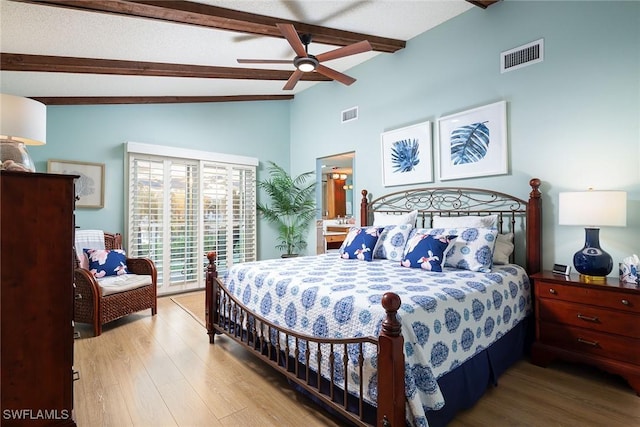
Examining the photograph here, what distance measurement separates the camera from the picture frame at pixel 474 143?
3244 mm

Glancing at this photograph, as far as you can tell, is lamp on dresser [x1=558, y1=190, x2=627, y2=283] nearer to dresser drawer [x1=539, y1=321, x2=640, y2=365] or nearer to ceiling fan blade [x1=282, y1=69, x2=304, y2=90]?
dresser drawer [x1=539, y1=321, x2=640, y2=365]

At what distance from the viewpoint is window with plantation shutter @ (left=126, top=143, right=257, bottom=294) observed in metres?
4.58

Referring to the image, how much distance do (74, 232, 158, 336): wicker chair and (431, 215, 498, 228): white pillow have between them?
11.2 ft

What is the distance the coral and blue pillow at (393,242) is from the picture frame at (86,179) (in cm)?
369

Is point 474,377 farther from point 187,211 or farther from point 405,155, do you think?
point 187,211

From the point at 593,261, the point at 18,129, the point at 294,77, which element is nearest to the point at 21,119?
the point at 18,129

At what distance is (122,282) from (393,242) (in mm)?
3034

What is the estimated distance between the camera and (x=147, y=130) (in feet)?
15.3

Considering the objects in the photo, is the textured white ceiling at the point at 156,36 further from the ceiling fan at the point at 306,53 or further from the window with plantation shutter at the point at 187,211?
the window with plantation shutter at the point at 187,211

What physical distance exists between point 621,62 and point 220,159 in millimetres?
4932

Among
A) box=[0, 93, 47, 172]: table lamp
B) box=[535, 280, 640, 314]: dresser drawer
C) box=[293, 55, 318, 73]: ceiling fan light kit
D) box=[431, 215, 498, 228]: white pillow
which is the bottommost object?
box=[535, 280, 640, 314]: dresser drawer

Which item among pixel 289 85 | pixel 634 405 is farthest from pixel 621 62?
pixel 289 85

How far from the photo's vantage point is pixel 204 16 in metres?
2.79

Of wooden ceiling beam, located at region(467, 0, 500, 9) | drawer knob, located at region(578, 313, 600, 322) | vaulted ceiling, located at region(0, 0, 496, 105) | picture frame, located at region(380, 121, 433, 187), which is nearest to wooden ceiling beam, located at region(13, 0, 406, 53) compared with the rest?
vaulted ceiling, located at region(0, 0, 496, 105)
